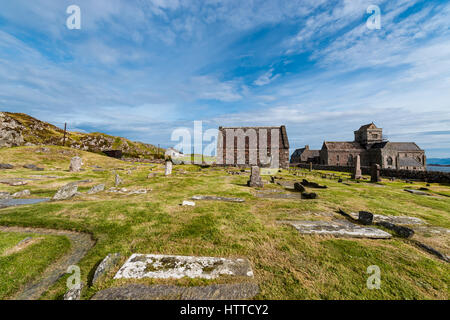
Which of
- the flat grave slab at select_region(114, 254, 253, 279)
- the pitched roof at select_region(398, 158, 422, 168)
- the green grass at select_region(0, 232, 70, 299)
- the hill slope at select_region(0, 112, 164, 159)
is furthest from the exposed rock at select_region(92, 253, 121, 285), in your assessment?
the pitched roof at select_region(398, 158, 422, 168)

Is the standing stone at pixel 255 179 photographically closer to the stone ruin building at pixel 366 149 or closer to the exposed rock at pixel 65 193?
the exposed rock at pixel 65 193

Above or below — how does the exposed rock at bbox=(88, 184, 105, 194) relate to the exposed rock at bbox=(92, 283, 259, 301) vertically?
above

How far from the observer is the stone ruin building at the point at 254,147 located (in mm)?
36031

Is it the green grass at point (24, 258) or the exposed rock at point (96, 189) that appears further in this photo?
the exposed rock at point (96, 189)

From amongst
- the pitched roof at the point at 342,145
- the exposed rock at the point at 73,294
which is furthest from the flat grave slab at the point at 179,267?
the pitched roof at the point at 342,145

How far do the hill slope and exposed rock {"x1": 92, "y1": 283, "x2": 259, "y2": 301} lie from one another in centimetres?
4174

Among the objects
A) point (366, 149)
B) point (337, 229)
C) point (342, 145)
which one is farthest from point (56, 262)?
point (366, 149)

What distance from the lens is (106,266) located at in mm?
3100

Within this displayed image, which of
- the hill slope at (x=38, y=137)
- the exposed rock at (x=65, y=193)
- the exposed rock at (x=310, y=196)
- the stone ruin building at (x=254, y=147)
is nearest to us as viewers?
the exposed rock at (x=65, y=193)

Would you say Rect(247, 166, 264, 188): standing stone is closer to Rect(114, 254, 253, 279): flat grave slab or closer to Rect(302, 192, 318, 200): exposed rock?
Rect(302, 192, 318, 200): exposed rock

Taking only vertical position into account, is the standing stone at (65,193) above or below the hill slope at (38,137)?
below

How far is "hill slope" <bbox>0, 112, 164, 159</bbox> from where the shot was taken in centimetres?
2831

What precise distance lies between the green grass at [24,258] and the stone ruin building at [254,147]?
33082 mm
